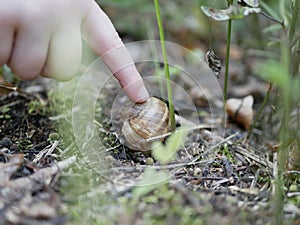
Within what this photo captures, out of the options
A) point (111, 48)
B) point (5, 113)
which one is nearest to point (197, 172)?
point (111, 48)

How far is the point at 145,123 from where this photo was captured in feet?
5.03

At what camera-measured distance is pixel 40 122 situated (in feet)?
6.15

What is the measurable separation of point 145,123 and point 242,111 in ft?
2.49

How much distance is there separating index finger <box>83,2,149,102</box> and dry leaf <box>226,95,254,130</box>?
2.47 ft

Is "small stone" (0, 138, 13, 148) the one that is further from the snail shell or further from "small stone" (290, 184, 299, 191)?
"small stone" (290, 184, 299, 191)

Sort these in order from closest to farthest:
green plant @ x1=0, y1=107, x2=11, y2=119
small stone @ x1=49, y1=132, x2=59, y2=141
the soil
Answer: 1. the soil
2. small stone @ x1=49, y1=132, x2=59, y2=141
3. green plant @ x1=0, y1=107, x2=11, y2=119

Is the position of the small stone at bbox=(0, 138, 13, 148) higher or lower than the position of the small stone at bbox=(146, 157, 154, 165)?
higher

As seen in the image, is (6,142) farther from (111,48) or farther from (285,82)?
(285,82)

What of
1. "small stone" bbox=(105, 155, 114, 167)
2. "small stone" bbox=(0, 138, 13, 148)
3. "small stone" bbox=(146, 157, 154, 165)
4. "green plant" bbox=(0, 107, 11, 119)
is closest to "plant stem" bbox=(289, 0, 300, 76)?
"small stone" bbox=(146, 157, 154, 165)

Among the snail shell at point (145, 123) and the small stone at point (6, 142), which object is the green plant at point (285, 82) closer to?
the snail shell at point (145, 123)

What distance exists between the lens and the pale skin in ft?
4.30

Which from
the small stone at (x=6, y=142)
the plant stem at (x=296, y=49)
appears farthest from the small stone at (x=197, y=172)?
the small stone at (x=6, y=142)

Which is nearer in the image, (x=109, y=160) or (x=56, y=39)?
(x=56, y=39)

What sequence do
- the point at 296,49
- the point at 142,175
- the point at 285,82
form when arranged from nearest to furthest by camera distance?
1. the point at 285,82
2. the point at 142,175
3. the point at 296,49
